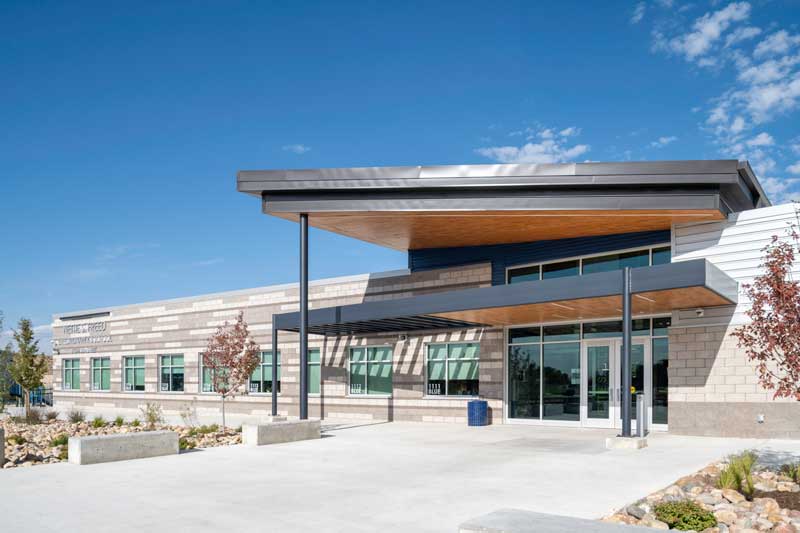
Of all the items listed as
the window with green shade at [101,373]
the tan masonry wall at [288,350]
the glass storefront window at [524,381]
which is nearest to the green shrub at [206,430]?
the tan masonry wall at [288,350]

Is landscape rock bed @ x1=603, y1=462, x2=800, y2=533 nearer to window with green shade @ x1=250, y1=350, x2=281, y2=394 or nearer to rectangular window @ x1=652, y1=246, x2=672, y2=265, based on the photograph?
rectangular window @ x1=652, y1=246, x2=672, y2=265

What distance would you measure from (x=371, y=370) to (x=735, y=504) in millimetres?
18007

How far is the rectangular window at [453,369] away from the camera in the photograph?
78.2 feet

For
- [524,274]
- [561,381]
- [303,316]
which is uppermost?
[524,274]

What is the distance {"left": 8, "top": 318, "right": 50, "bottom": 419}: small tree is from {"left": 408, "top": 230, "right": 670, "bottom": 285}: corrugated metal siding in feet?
61.2

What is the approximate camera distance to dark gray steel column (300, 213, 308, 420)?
19.7 meters

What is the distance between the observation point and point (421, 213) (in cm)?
2006

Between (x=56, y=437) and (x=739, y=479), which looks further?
(x=56, y=437)

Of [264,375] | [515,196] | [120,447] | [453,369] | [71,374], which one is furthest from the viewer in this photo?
[71,374]

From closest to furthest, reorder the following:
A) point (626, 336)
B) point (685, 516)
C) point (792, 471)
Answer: point (685, 516), point (792, 471), point (626, 336)

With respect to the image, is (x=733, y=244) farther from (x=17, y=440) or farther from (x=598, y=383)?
(x=17, y=440)

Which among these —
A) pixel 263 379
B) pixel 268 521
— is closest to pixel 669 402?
pixel 268 521

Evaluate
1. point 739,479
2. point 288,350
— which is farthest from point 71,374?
point 739,479

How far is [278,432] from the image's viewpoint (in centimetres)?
1772
